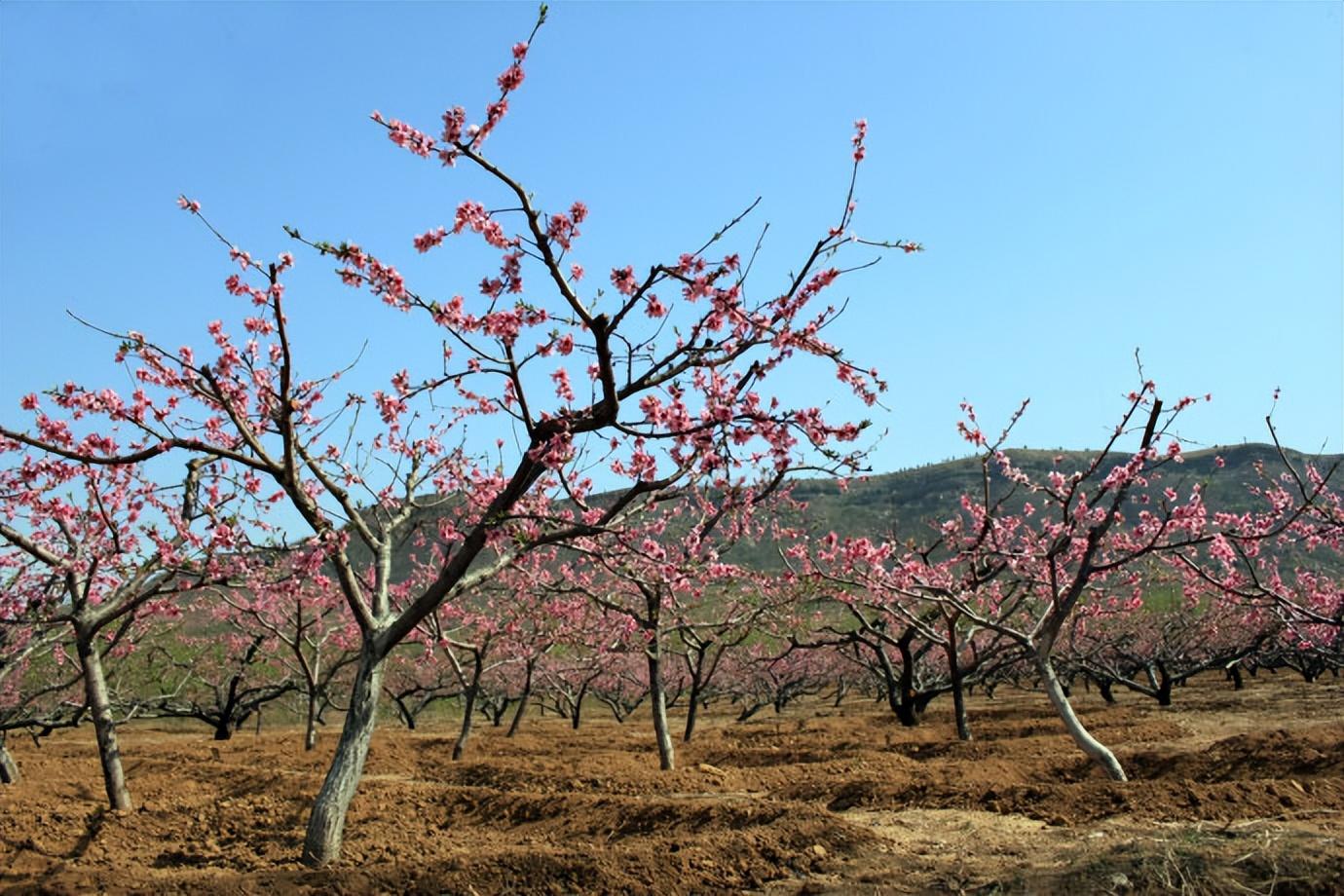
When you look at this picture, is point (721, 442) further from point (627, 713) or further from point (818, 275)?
point (627, 713)

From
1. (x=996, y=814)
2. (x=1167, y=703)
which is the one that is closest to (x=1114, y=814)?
(x=996, y=814)

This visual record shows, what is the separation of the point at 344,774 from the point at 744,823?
141 inches

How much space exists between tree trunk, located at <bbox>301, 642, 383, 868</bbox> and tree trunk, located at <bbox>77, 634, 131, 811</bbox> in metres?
3.80

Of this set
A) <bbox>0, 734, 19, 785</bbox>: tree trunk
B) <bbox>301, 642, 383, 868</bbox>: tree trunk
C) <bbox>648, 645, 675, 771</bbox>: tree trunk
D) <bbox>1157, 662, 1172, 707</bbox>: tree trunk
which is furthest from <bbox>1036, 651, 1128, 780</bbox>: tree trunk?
<bbox>1157, 662, 1172, 707</bbox>: tree trunk

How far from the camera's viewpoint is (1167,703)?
22.3m

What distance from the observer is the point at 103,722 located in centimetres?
1006

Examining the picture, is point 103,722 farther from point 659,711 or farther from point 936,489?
point 936,489

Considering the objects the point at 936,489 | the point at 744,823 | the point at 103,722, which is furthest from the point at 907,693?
the point at 936,489

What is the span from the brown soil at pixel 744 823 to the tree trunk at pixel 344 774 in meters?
0.35

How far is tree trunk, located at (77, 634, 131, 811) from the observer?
10.1 m

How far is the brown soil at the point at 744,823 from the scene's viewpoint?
6.52m

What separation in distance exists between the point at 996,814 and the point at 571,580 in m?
8.20

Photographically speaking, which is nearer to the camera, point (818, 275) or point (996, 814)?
point (818, 275)

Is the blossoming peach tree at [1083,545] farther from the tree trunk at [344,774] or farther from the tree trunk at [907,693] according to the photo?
the tree trunk at [344,774]
